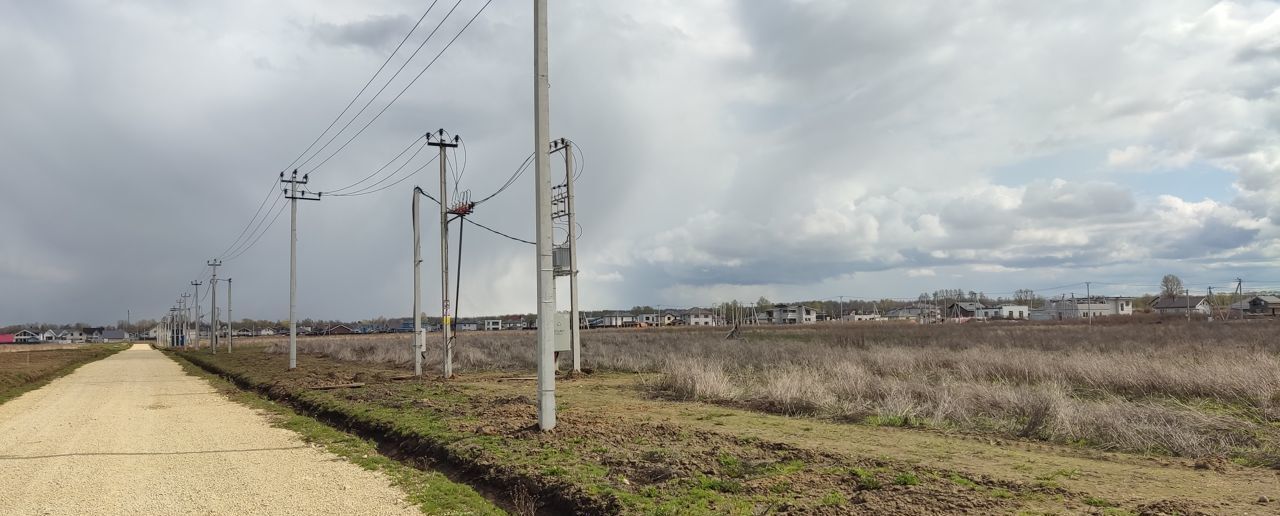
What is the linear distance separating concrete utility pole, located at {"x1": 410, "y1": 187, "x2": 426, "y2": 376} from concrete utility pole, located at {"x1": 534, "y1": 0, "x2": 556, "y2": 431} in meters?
14.4

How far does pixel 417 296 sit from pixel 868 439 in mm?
18605

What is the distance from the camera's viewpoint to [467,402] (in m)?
15.9

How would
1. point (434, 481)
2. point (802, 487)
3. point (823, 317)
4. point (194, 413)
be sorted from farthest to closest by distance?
point (823, 317) → point (194, 413) → point (434, 481) → point (802, 487)

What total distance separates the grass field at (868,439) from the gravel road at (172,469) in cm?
153

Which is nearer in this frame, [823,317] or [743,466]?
[743,466]

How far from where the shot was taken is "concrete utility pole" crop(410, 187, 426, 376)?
984 inches

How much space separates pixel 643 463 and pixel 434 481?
2504 mm

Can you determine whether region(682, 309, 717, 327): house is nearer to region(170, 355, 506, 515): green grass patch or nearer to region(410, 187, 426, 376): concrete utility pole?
region(410, 187, 426, 376): concrete utility pole

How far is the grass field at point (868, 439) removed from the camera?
707 cm

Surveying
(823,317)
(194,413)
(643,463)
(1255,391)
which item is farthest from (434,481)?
(823,317)

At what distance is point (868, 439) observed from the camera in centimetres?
1054

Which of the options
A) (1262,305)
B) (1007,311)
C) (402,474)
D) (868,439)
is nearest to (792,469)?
(868,439)

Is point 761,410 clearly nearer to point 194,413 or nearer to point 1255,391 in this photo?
point 1255,391

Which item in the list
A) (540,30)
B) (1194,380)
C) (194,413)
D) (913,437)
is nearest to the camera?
(913,437)
